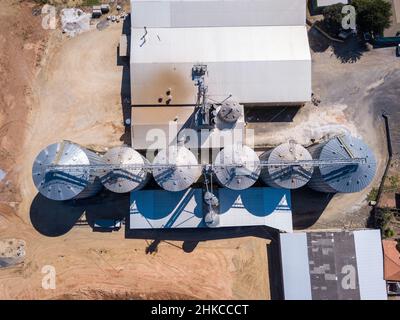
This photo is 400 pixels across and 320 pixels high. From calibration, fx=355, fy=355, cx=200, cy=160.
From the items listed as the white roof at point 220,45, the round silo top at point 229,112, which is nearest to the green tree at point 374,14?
the white roof at point 220,45

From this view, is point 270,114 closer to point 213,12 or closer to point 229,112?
point 229,112

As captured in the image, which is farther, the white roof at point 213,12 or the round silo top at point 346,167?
the white roof at point 213,12

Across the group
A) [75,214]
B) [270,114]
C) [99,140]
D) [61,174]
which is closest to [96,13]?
[99,140]

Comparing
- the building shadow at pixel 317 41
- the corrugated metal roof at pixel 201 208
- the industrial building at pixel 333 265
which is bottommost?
the industrial building at pixel 333 265

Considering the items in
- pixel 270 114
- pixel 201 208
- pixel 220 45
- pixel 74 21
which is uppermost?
pixel 74 21

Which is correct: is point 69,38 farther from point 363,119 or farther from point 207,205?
point 363,119

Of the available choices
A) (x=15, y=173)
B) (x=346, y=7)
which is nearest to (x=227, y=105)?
(x=346, y=7)

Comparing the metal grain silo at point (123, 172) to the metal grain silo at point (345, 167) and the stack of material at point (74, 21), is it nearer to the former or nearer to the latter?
the metal grain silo at point (345, 167)
